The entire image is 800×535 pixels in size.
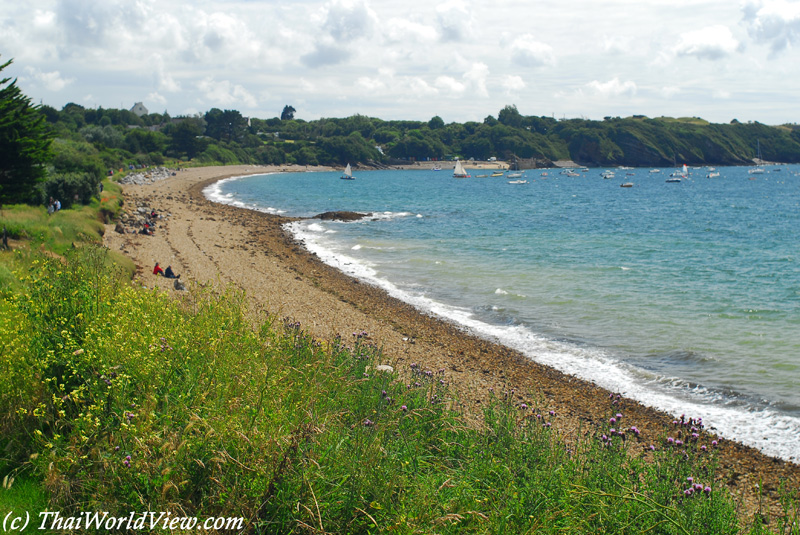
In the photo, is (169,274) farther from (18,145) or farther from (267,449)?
(267,449)

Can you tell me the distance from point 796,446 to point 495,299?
34.3ft

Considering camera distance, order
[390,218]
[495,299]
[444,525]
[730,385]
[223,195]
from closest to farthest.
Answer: [444,525], [730,385], [495,299], [390,218], [223,195]

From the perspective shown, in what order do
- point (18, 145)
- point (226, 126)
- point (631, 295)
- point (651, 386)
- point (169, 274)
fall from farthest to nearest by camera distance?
1. point (226, 126)
2. point (18, 145)
3. point (169, 274)
4. point (631, 295)
5. point (651, 386)

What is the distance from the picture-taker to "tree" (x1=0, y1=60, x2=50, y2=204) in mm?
20812

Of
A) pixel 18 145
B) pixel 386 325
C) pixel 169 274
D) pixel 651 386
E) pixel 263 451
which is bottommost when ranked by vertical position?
pixel 651 386

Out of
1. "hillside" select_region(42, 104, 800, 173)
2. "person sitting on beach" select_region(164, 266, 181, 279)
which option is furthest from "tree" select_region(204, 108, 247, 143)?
"person sitting on beach" select_region(164, 266, 181, 279)

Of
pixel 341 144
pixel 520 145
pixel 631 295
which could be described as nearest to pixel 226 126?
pixel 341 144

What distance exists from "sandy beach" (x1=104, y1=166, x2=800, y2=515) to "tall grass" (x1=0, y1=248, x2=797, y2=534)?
110cm

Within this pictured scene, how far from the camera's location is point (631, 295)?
63.5 feet

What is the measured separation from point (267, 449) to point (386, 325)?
1130 cm

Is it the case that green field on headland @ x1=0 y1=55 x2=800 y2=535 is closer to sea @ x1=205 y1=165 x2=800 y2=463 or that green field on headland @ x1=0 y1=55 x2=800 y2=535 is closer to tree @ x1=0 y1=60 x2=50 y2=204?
sea @ x1=205 y1=165 x2=800 y2=463

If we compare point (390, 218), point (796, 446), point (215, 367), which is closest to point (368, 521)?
point (215, 367)

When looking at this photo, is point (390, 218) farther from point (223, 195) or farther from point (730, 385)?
point (730, 385)

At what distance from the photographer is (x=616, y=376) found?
12.3m
